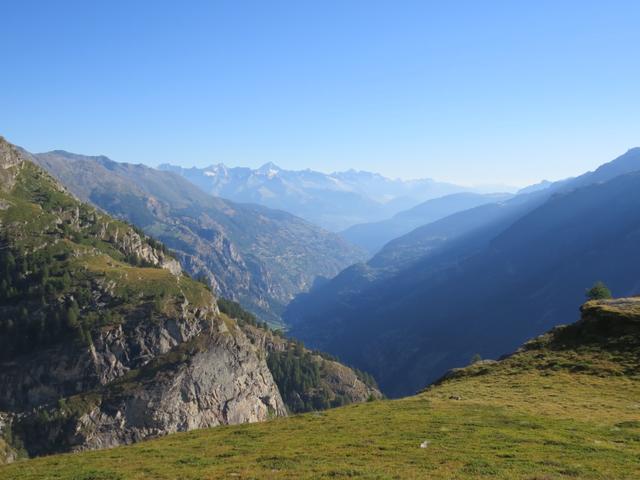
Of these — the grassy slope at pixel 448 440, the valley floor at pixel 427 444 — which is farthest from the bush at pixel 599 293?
the valley floor at pixel 427 444

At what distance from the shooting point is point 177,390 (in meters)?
192

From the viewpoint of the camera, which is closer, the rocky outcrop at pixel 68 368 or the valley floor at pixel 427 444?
the valley floor at pixel 427 444

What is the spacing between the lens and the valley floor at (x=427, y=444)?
3161 cm

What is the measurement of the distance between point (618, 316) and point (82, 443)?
160778mm

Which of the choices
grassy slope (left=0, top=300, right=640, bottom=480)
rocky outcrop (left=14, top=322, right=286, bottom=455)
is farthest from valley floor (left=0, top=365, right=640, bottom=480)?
rocky outcrop (left=14, top=322, right=286, bottom=455)

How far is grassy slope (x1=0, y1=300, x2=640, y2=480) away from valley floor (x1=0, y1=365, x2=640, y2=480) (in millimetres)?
98

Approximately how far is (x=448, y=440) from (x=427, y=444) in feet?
6.56

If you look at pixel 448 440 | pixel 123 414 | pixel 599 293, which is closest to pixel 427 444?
pixel 448 440

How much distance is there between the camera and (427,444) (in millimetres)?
37844

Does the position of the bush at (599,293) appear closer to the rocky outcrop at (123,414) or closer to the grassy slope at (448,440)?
the grassy slope at (448,440)

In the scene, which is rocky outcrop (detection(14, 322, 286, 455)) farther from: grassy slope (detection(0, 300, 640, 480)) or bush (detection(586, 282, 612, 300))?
bush (detection(586, 282, 612, 300))

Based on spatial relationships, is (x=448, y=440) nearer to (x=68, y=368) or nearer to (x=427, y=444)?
(x=427, y=444)

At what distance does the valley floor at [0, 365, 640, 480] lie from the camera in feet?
104

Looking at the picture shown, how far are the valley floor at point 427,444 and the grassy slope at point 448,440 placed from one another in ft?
0.32
